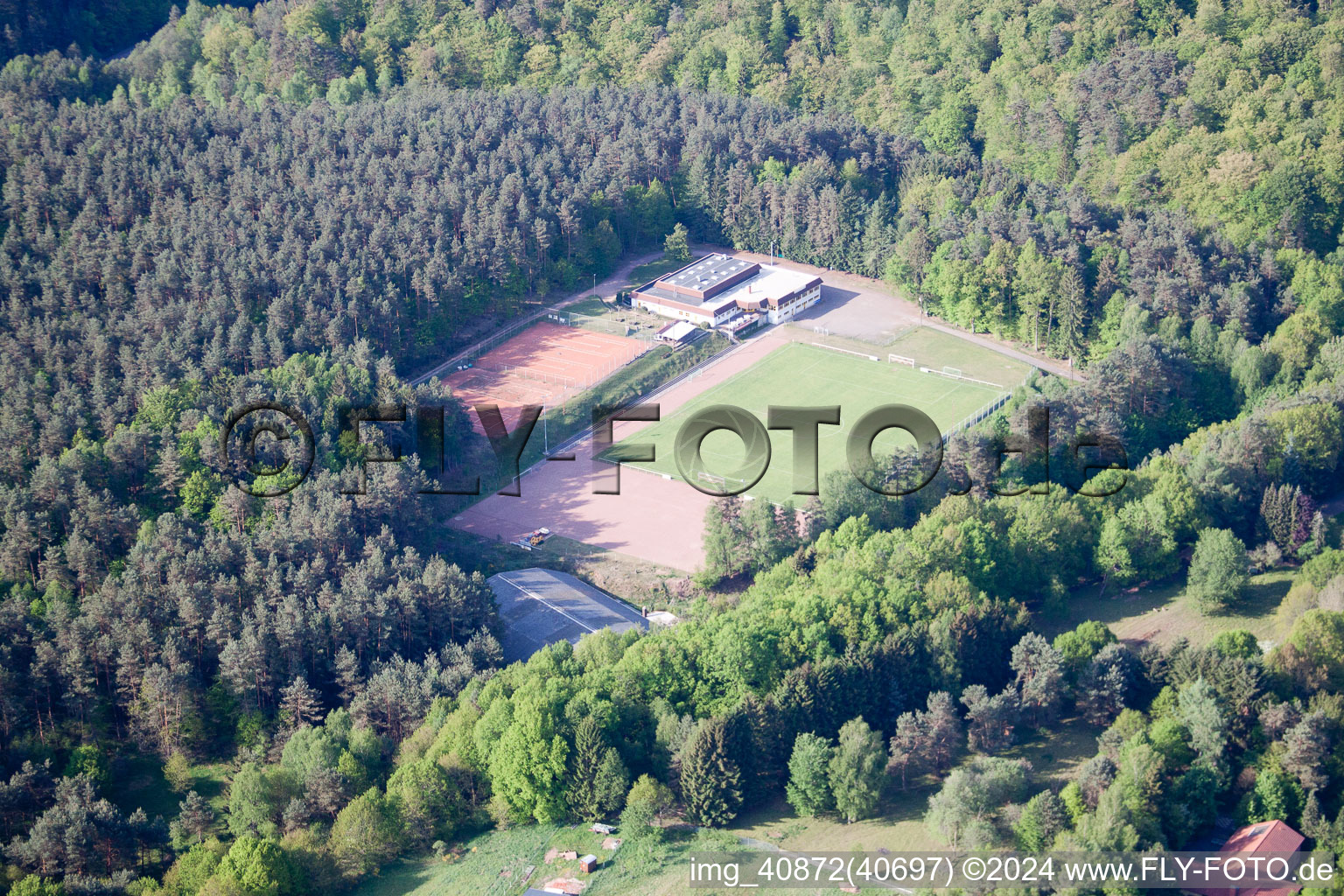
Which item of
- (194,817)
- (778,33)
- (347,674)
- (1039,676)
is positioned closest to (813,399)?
(1039,676)

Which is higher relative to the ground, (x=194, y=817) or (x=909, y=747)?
(x=909, y=747)

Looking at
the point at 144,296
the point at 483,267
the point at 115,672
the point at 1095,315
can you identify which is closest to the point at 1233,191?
the point at 1095,315

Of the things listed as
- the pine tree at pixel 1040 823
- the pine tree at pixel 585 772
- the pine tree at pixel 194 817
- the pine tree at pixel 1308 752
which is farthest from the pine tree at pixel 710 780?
the pine tree at pixel 1308 752

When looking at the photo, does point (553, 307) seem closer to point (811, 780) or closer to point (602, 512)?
point (602, 512)

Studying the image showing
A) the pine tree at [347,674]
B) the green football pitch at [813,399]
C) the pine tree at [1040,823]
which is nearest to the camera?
the pine tree at [1040,823]

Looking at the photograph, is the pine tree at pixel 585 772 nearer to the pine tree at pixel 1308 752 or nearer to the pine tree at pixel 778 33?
the pine tree at pixel 1308 752

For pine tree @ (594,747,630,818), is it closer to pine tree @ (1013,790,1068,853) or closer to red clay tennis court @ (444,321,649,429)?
pine tree @ (1013,790,1068,853)

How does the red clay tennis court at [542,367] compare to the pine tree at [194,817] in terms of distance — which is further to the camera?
the red clay tennis court at [542,367]

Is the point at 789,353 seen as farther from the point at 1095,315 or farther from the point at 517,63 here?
the point at 517,63
